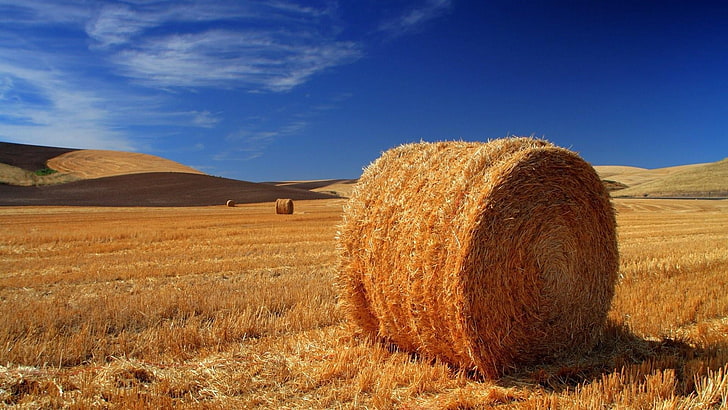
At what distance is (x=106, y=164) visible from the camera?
58.4 metres

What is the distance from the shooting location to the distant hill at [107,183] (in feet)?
133

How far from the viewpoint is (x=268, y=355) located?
4.47 meters

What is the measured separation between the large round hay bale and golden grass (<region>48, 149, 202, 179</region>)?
54.6 meters

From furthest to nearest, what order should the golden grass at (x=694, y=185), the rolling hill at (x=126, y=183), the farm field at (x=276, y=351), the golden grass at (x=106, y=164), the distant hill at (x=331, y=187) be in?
the distant hill at (x=331, y=187) → the golden grass at (x=106, y=164) → the golden grass at (x=694, y=185) → the rolling hill at (x=126, y=183) → the farm field at (x=276, y=351)

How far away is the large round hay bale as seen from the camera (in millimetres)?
3916

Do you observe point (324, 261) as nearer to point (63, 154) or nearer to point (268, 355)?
point (268, 355)

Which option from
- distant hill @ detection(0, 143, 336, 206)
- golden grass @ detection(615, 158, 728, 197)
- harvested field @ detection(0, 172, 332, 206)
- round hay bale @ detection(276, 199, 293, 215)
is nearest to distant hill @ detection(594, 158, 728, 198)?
golden grass @ detection(615, 158, 728, 197)

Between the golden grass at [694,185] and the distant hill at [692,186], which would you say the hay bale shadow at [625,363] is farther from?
the golden grass at [694,185]

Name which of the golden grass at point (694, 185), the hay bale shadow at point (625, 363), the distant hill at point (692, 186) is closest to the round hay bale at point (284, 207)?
the hay bale shadow at point (625, 363)

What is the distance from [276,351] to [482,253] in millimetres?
2105

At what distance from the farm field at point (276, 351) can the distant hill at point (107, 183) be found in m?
33.8

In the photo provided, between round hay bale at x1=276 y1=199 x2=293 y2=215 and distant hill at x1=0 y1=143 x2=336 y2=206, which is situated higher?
distant hill at x1=0 y1=143 x2=336 y2=206

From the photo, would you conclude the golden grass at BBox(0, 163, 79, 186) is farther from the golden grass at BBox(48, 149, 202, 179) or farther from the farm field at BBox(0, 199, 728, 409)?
the farm field at BBox(0, 199, 728, 409)

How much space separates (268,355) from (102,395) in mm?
1357
